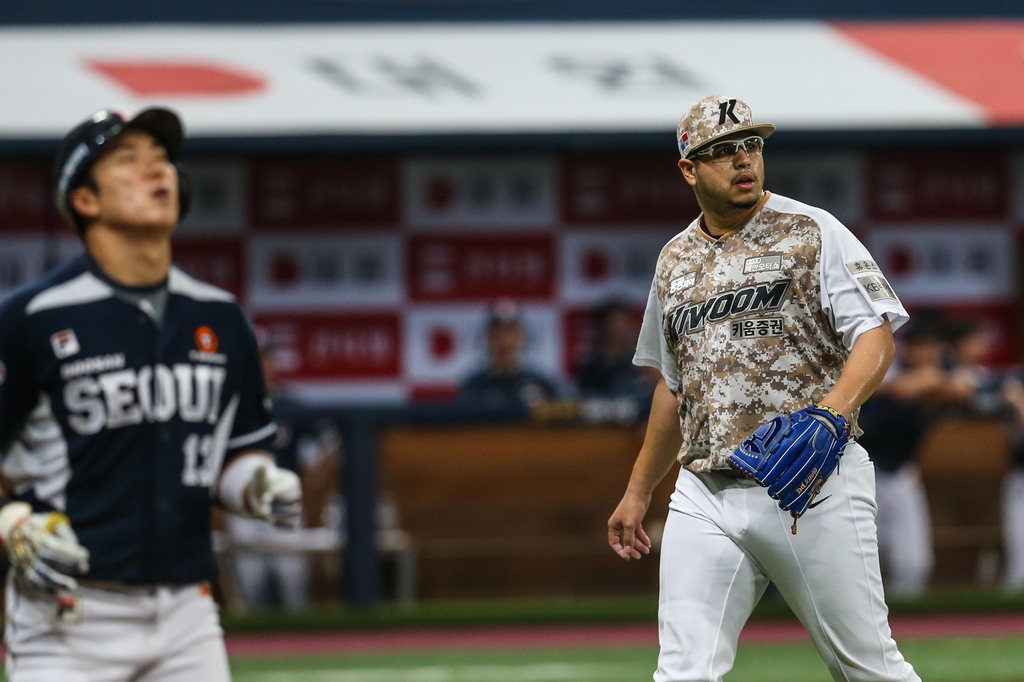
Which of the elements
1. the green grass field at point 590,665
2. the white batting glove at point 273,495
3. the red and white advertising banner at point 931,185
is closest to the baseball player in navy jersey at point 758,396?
the white batting glove at point 273,495

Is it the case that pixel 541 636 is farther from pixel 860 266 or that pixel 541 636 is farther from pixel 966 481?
pixel 860 266

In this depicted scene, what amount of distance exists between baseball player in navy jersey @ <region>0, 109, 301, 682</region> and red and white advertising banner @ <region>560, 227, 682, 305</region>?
734cm

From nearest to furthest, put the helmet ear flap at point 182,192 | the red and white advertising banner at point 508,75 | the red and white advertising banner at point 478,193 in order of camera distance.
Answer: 1. the helmet ear flap at point 182,192
2. the red and white advertising banner at point 508,75
3. the red and white advertising banner at point 478,193

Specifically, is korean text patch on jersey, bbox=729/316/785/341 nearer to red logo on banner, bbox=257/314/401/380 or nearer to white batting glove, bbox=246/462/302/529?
white batting glove, bbox=246/462/302/529

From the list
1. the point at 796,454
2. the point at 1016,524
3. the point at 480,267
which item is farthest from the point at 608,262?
the point at 796,454

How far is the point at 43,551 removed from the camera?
3.41 metres

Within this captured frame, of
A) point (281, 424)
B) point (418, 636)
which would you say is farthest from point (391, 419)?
point (418, 636)

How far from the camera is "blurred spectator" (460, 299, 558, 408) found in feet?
31.4

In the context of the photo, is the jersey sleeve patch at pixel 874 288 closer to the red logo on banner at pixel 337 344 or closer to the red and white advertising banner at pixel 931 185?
the red logo on banner at pixel 337 344

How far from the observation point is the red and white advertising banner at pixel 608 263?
11125 millimetres

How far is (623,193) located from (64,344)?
799 cm

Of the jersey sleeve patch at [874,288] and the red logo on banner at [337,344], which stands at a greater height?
the jersey sleeve patch at [874,288]

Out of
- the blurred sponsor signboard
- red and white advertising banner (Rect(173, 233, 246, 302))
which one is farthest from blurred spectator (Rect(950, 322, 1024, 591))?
red and white advertising banner (Rect(173, 233, 246, 302))

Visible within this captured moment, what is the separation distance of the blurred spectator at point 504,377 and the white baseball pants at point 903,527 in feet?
7.05
